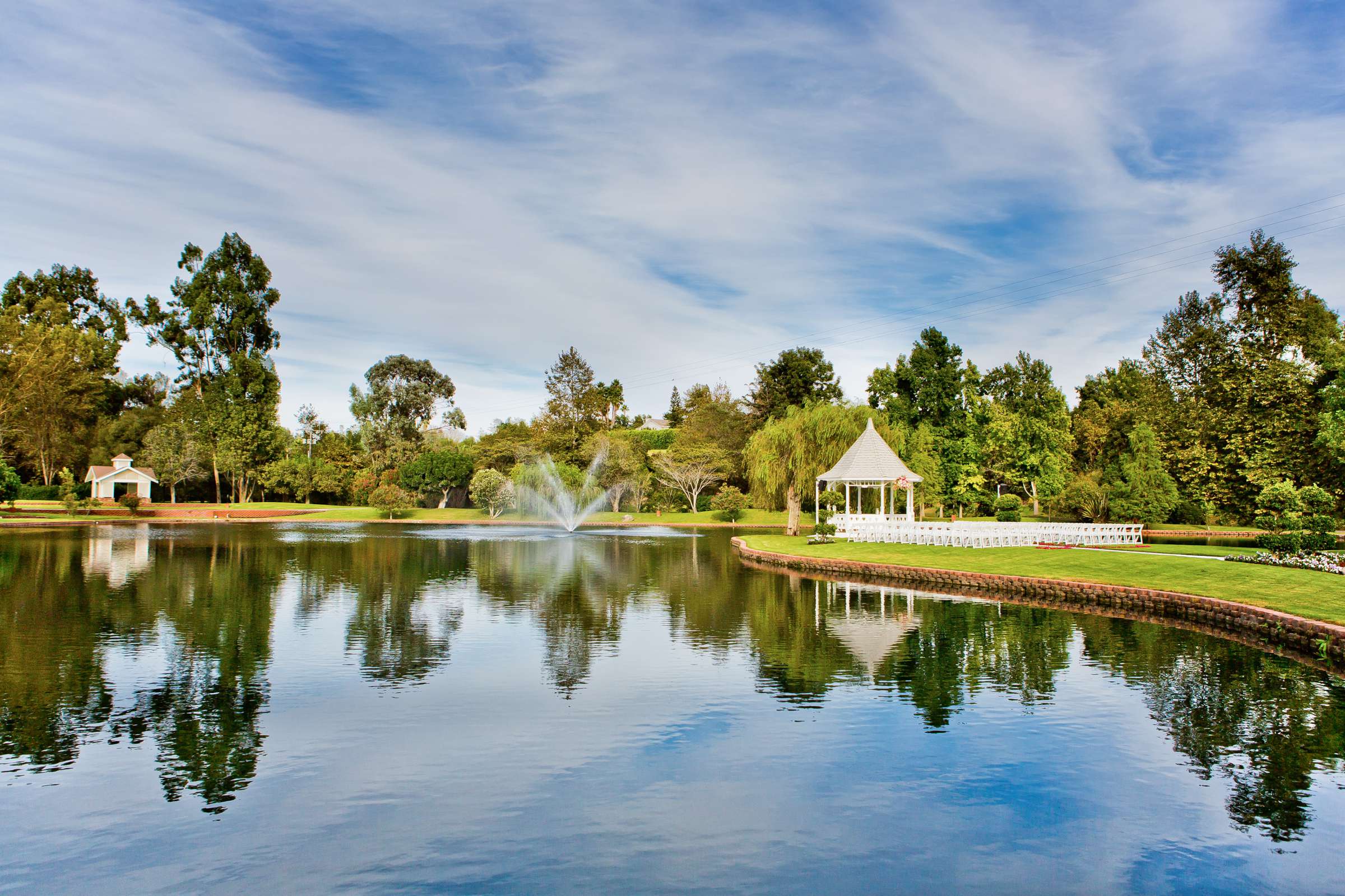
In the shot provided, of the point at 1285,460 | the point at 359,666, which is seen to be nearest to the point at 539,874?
the point at 359,666

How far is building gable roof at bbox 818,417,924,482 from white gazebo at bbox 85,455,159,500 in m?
56.0

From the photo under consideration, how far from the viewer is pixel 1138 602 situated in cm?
1923

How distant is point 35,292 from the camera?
73.1 metres

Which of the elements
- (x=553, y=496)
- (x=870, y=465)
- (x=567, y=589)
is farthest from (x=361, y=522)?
(x=567, y=589)

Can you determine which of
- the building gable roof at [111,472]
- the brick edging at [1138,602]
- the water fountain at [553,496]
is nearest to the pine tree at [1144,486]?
the brick edging at [1138,602]

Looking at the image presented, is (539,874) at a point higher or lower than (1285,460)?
lower

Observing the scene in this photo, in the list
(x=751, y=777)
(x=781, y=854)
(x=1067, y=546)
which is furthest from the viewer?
(x=1067, y=546)

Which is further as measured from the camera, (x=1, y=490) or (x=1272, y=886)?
(x=1, y=490)

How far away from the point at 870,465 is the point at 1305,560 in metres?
18.6

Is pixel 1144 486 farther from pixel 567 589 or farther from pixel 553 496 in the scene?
pixel 553 496

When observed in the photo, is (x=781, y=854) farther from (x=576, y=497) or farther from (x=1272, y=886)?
(x=576, y=497)

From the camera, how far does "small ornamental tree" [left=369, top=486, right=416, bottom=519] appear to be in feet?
205

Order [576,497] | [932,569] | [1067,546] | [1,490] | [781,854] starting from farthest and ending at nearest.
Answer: [576,497] < [1,490] < [1067,546] < [932,569] < [781,854]

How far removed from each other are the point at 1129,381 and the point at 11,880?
256 feet
